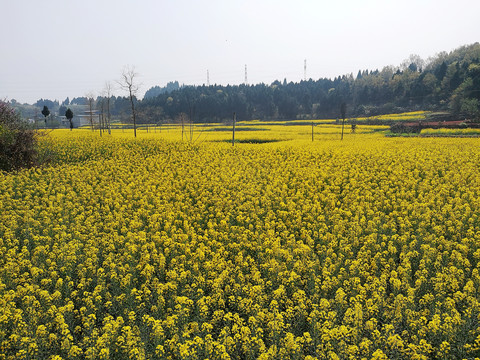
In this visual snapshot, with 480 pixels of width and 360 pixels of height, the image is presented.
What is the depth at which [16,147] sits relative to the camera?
2603cm

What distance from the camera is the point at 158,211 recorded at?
1462 centimetres

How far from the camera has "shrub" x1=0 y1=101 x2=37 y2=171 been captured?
2559 centimetres

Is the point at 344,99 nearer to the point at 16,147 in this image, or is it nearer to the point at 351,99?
the point at 351,99

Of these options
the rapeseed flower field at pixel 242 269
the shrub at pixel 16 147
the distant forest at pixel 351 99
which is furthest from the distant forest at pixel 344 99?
the rapeseed flower field at pixel 242 269

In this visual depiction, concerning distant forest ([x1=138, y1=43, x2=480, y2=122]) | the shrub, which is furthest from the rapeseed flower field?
distant forest ([x1=138, y1=43, x2=480, y2=122])

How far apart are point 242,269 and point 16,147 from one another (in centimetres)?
2387

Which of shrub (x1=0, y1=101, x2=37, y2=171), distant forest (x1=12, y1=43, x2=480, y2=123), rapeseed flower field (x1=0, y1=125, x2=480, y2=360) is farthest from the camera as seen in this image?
distant forest (x1=12, y1=43, x2=480, y2=123)

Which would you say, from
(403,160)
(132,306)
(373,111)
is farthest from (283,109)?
(132,306)

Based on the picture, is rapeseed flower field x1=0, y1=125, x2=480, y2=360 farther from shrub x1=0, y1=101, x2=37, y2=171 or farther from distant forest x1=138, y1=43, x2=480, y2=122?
distant forest x1=138, y1=43, x2=480, y2=122

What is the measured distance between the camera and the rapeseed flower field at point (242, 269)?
6574 millimetres

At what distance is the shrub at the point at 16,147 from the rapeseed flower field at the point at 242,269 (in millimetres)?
6710

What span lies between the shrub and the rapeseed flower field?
671cm

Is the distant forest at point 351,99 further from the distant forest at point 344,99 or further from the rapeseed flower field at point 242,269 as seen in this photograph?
the rapeseed flower field at point 242,269

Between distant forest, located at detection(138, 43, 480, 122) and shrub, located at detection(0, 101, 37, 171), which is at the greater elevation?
distant forest, located at detection(138, 43, 480, 122)
